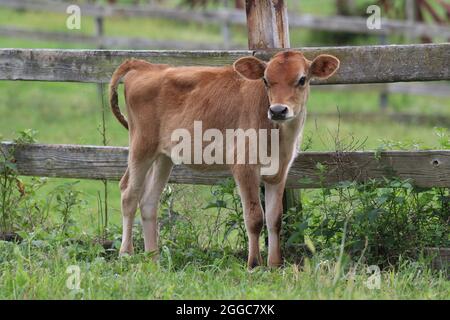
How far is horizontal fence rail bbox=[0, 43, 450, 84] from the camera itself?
6.76m

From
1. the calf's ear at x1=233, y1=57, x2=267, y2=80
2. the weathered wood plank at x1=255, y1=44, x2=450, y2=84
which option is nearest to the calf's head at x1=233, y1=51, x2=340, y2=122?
the calf's ear at x1=233, y1=57, x2=267, y2=80

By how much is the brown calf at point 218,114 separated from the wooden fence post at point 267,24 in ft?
1.07

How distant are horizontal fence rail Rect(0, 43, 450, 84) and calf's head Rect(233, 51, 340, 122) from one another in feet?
0.95

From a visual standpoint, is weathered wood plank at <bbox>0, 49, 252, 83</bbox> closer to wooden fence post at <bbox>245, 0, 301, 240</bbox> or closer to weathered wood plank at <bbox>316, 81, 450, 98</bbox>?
wooden fence post at <bbox>245, 0, 301, 240</bbox>

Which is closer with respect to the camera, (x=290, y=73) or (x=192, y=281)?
(x=192, y=281)

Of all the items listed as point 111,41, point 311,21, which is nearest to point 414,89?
point 311,21

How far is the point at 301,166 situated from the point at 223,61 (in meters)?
0.99

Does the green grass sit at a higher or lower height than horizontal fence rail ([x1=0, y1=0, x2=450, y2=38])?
lower

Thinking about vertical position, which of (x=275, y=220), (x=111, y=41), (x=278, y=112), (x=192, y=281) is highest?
(x=111, y=41)

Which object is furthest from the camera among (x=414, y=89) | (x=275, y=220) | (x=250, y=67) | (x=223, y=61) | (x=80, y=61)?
(x=414, y=89)

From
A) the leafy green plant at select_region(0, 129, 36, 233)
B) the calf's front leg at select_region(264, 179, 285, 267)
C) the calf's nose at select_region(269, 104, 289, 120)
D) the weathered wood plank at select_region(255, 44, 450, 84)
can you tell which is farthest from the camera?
the leafy green plant at select_region(0, 129, 36, 233)

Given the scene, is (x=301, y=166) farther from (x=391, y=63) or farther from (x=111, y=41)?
(x=111, y=41)

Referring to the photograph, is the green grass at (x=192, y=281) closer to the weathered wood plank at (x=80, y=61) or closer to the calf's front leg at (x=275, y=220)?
the calf's front leg at (x=275, y=220)

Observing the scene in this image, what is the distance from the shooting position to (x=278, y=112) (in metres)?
6.44
